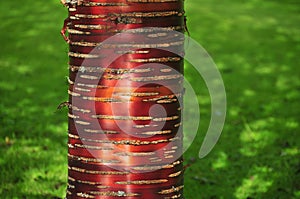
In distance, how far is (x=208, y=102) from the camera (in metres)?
10.2

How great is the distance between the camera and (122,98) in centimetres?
316

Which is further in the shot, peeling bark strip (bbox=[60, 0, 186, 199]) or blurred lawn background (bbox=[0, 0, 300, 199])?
blurred lawn background (bbox=[0, 0, 300, 199])

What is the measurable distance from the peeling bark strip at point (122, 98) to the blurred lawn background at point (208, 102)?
9.47 ft

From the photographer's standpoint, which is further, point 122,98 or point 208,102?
point 208,102

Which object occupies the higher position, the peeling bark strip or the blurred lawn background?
the peeling bark strip

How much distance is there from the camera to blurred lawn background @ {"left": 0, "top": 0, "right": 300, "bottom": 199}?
6636 millimetres

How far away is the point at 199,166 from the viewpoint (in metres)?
7.29

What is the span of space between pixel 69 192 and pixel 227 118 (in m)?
5.93

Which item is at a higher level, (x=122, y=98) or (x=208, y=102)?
(x=122, y=98)

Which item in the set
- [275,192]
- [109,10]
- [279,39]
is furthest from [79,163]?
[279,39]

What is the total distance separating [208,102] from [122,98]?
713 centimetres

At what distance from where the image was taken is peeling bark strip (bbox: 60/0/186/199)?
315 centimetres

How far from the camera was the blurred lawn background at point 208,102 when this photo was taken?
664cm

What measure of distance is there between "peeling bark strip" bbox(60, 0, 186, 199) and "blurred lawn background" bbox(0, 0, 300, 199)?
2.89 metres
